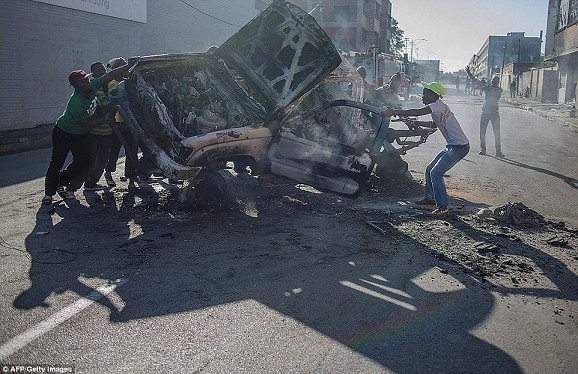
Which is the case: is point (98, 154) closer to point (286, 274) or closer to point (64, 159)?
point (64, 159)

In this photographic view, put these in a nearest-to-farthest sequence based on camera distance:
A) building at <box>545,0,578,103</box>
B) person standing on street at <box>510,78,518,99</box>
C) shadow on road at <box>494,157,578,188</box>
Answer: shadow on road at <box>494,157,578,188</box> < building at <box>545,0,578,103</box> < person standing on street at <box>510,78,518,99</box>

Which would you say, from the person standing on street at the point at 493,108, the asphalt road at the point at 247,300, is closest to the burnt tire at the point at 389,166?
the asphalt road at the point at 247,300

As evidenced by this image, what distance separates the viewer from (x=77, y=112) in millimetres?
7000

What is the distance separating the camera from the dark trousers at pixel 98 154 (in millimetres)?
7629

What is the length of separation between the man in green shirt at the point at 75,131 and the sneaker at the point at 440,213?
14.8ft

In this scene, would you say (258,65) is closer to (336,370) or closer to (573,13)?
(336,370)

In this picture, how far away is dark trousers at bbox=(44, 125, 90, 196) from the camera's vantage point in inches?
280

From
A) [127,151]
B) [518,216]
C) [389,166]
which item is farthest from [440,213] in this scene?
[127,151]

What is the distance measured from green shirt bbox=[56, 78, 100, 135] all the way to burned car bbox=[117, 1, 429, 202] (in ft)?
1.43

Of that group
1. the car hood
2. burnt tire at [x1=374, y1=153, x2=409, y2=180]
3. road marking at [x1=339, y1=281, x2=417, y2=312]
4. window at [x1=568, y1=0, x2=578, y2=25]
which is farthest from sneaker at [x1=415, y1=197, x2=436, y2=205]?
window at [x1=568, y1=0, x2=578, y2=25]

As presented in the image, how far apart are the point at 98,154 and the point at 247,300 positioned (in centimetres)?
453

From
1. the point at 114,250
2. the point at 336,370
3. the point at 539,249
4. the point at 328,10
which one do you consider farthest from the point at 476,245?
the point at 328,10

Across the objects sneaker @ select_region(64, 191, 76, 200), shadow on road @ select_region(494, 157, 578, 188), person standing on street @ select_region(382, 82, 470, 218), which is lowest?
sneaker @ select_region(64, 191, 76, 200)

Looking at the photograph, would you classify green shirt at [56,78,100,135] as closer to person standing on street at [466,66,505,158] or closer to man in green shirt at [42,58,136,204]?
man in green shirt at [42,58,136,204]
